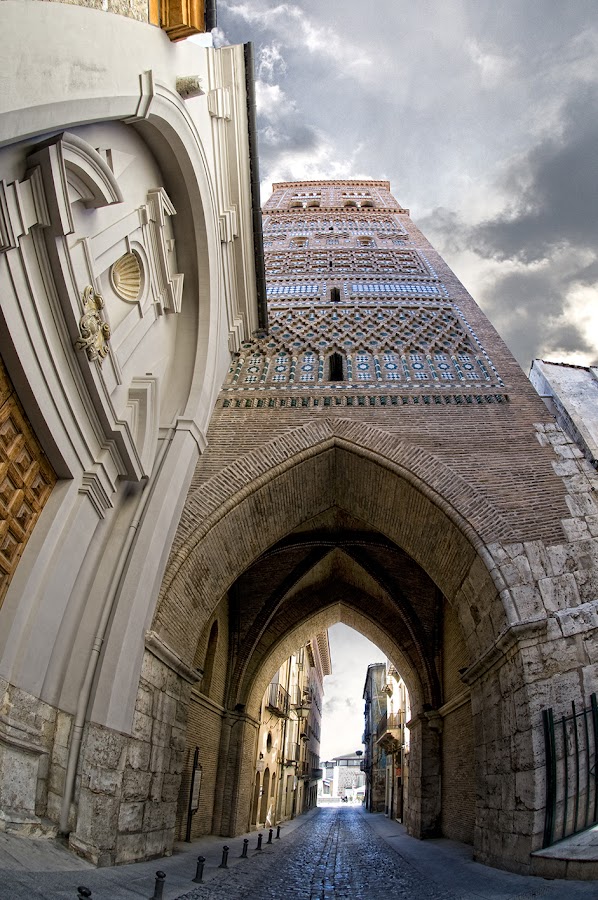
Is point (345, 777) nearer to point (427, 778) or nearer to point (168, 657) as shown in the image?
point (427, 778)

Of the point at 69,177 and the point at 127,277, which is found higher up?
the point at 127,277

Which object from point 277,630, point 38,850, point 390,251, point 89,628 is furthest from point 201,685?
point 390,251

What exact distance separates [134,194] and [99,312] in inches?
63.3

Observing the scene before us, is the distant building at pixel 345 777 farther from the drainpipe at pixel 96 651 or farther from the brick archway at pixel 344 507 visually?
the drainpipe at pixel 96 651

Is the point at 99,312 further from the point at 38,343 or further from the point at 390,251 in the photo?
the point at 390,251

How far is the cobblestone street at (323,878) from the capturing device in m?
4.34

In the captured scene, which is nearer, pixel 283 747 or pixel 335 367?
pixel 335 367

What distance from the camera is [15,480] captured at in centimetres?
399

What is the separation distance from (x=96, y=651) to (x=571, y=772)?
13.0ft

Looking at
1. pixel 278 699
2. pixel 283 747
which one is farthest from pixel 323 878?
pixel 283 747

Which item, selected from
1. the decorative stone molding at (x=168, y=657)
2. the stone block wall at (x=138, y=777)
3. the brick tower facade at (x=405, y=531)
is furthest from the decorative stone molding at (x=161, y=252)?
the stone block wall at (x=138, y=777)

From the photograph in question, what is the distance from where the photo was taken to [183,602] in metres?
6.09

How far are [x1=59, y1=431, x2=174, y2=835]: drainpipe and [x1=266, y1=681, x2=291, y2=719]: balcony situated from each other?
9.66 m

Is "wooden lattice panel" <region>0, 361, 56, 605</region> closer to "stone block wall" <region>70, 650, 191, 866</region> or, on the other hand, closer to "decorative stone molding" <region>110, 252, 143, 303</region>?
"stone block wall" <region>70, 650, 191, 866</region>
